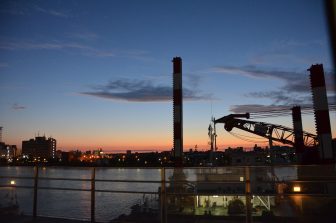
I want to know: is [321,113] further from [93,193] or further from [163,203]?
[93,193]

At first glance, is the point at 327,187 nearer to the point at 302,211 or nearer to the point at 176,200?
the point at 302,211

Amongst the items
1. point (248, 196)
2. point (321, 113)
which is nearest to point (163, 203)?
point (248, 196)

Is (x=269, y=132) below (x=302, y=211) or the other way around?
the other way around

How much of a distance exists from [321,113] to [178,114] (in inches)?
383

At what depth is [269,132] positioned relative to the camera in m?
36.9

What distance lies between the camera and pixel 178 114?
83.5 ft

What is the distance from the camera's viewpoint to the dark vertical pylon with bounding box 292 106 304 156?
110 feet

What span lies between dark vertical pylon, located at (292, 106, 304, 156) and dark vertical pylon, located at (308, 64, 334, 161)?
38.9 ft

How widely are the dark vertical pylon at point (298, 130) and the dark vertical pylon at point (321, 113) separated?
11867 millimetres

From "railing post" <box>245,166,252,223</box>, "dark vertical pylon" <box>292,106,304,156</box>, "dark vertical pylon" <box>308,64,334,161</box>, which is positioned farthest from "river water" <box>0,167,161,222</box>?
"dark vertical pylon" <box>292,106,304,156</box>

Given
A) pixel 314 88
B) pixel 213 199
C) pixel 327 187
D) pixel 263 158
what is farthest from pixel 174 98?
pixel 263 158

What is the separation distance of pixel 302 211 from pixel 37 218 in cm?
608

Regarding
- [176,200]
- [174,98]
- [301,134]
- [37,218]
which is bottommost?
[37,218]

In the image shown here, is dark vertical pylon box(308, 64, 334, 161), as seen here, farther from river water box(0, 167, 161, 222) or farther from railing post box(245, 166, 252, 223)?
railing post box(245, 166, 252, 223)
